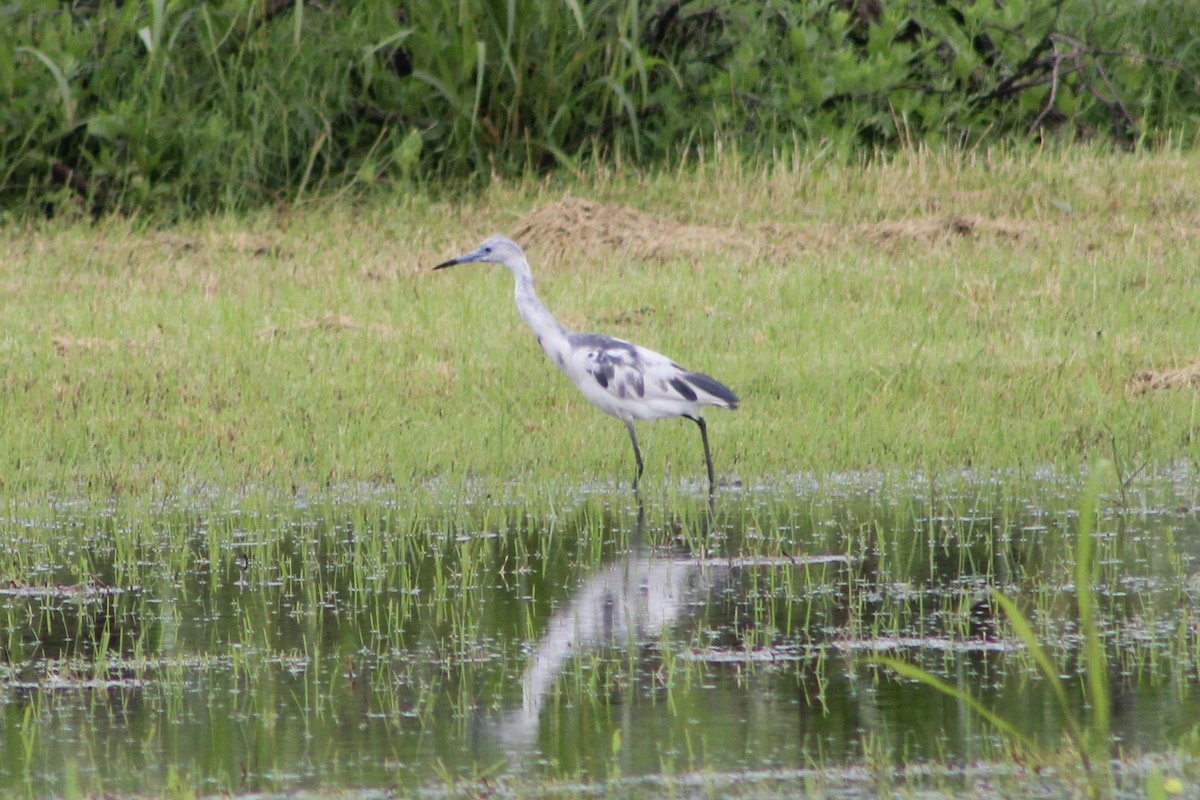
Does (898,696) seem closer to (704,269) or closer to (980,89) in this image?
(704,269)

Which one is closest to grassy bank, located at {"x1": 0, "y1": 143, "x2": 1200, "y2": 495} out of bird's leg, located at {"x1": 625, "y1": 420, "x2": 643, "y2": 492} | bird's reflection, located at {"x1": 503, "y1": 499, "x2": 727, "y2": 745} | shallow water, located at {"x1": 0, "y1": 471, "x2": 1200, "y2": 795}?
bird's leg, located at {"x1": 625, "y1": 420, "x2": 643, "y2": 492}

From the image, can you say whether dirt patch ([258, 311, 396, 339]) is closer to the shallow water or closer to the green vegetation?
the shallow water

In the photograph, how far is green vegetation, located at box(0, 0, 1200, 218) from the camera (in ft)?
47.0

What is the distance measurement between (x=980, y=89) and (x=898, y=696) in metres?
11.2

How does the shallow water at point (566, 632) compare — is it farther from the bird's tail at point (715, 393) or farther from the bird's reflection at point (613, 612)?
the bird's tail at point (715, 393)

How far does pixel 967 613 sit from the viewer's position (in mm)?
6133

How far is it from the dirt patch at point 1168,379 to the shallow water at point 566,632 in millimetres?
1456

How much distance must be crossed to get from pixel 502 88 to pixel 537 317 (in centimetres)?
564

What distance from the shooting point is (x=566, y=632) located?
6.09m

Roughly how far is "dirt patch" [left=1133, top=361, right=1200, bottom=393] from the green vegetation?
518 cm

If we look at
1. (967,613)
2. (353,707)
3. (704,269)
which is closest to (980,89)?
(704,269)

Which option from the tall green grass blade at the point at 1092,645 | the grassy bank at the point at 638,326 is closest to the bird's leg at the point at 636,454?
the grassy bank at the point at 638,326

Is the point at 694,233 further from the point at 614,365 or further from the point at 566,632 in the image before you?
the point at 566,632

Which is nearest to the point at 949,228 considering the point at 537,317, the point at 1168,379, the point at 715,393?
the point at 1168,379
